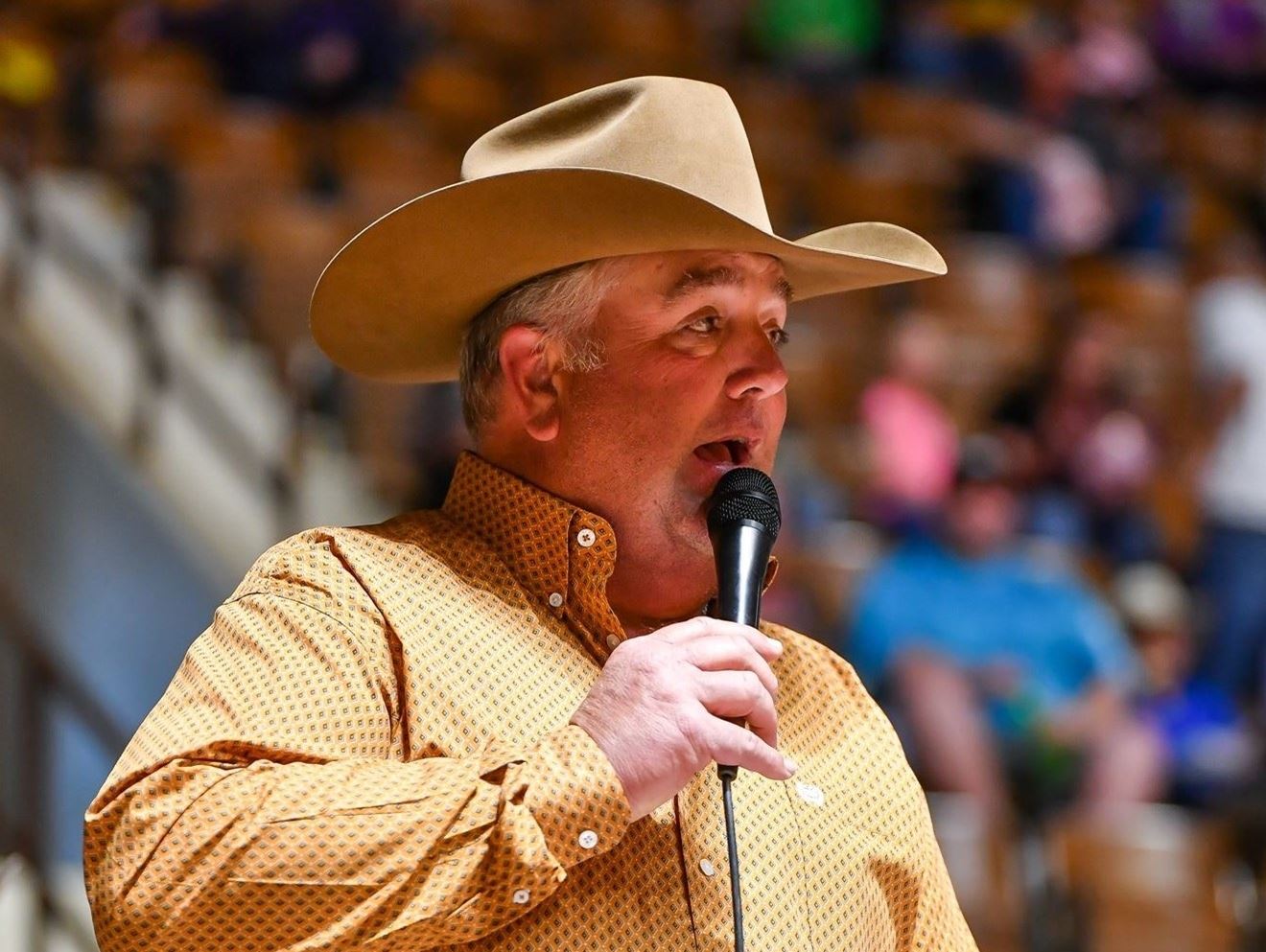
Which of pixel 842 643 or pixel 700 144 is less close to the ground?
pixel 700 144

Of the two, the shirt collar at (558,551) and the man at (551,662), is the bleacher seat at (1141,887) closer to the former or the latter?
the man at (551,662)

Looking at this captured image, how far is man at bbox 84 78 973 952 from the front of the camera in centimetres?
139

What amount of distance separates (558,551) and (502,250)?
28 centimetres

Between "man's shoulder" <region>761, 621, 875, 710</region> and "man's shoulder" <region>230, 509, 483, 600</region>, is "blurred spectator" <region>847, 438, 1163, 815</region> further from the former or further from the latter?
"man's shoulder" <region>230, 509, 483, 600</region>

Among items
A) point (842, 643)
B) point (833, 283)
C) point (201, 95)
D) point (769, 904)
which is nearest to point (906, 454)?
point (842, 643)

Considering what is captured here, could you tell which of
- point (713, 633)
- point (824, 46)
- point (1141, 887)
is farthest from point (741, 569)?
point (824, 46)

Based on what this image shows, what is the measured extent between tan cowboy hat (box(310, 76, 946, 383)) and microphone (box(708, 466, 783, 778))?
22 cm

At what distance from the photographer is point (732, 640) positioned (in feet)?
4.75

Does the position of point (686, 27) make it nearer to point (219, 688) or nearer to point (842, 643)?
point (842, 643)

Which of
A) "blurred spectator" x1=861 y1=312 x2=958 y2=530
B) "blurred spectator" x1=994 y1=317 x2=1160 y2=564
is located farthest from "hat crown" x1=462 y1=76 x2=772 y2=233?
"blurred spectator" x1=994 y1=317 x2=1160 y2=564

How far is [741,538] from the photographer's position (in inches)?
61.9

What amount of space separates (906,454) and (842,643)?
0.68 metres

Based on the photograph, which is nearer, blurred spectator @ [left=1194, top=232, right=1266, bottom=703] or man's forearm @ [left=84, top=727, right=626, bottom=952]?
man's forearm @ [left=84, top=727, right=626, bottom=952]

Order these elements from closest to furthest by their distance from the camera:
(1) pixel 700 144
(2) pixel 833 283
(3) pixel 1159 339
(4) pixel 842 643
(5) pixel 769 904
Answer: (5) pixel 769 904, (1) pixel 700 144, (2) pixel 833 283, (4) pixel 842 643, (3) pixel 1159 339
